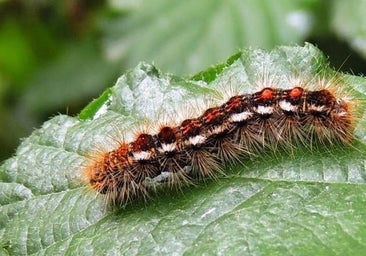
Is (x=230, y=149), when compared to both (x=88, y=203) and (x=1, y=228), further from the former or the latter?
(x=1, y=228)

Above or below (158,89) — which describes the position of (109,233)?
below

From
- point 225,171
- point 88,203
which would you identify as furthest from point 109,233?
point 225,171

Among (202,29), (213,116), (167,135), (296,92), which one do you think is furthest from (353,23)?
(167,135)

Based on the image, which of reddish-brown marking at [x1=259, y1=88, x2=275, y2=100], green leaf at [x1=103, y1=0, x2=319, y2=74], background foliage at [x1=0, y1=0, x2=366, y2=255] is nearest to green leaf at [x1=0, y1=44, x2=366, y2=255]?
background foliage at [x1=0, y1=0, x2=366, y2=255]

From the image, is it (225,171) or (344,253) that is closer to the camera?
(344,253)

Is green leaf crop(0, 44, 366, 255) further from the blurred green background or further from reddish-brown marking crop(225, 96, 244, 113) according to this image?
the blurred green background

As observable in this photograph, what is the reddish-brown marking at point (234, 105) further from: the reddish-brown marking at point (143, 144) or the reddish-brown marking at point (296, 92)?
the reddish-brown marking at point (143, 144)

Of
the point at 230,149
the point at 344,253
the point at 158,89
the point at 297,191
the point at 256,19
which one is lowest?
the point at 344,253

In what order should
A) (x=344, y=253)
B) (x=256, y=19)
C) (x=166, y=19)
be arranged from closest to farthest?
(x=344, y=253) < (x=256, y=19) < (x=166, y=19)
